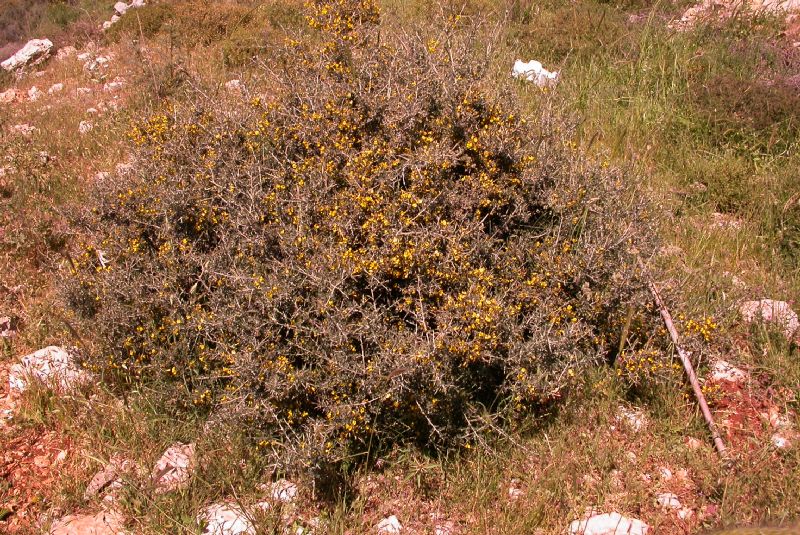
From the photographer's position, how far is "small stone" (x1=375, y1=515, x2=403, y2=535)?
2.92 meters

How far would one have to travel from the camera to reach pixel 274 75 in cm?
395

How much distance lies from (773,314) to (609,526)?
1.78m

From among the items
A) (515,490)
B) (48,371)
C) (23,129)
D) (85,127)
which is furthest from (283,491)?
(23,129)

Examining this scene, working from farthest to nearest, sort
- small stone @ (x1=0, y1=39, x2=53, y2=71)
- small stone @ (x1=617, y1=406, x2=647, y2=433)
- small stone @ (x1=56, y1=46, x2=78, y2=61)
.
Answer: small stone @ (x1=0, y1=39, x2=53, y2=71) → small stone @ (x1=56, y1=46, x2=78, y2=61) → small stone @ (x1=617, y1=406, x2=647, y2=433)

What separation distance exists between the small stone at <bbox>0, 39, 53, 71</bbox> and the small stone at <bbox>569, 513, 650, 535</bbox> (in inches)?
438

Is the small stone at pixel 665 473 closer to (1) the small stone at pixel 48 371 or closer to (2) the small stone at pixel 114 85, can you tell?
(1) the small stone at pixel 48 371

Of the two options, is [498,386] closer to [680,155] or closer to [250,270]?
[250,270]

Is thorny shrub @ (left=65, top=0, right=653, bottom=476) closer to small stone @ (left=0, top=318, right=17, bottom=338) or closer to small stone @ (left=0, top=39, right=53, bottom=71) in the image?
small stone @ (left=0, top=318, right=17, bottom=338)

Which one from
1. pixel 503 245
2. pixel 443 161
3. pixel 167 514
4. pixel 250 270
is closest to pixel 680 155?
pixel 503 245

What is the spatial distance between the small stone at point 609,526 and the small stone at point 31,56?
36.5 ft

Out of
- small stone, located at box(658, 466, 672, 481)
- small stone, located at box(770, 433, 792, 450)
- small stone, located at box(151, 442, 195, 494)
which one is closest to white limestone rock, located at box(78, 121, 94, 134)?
small stone, located at box(151, 442, 195, 494)

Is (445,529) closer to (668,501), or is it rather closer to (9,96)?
(668,501)

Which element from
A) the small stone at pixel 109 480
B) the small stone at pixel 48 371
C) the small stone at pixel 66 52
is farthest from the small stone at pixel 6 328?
the small stone at pixel 66 52

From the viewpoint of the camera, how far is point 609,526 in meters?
2.86
